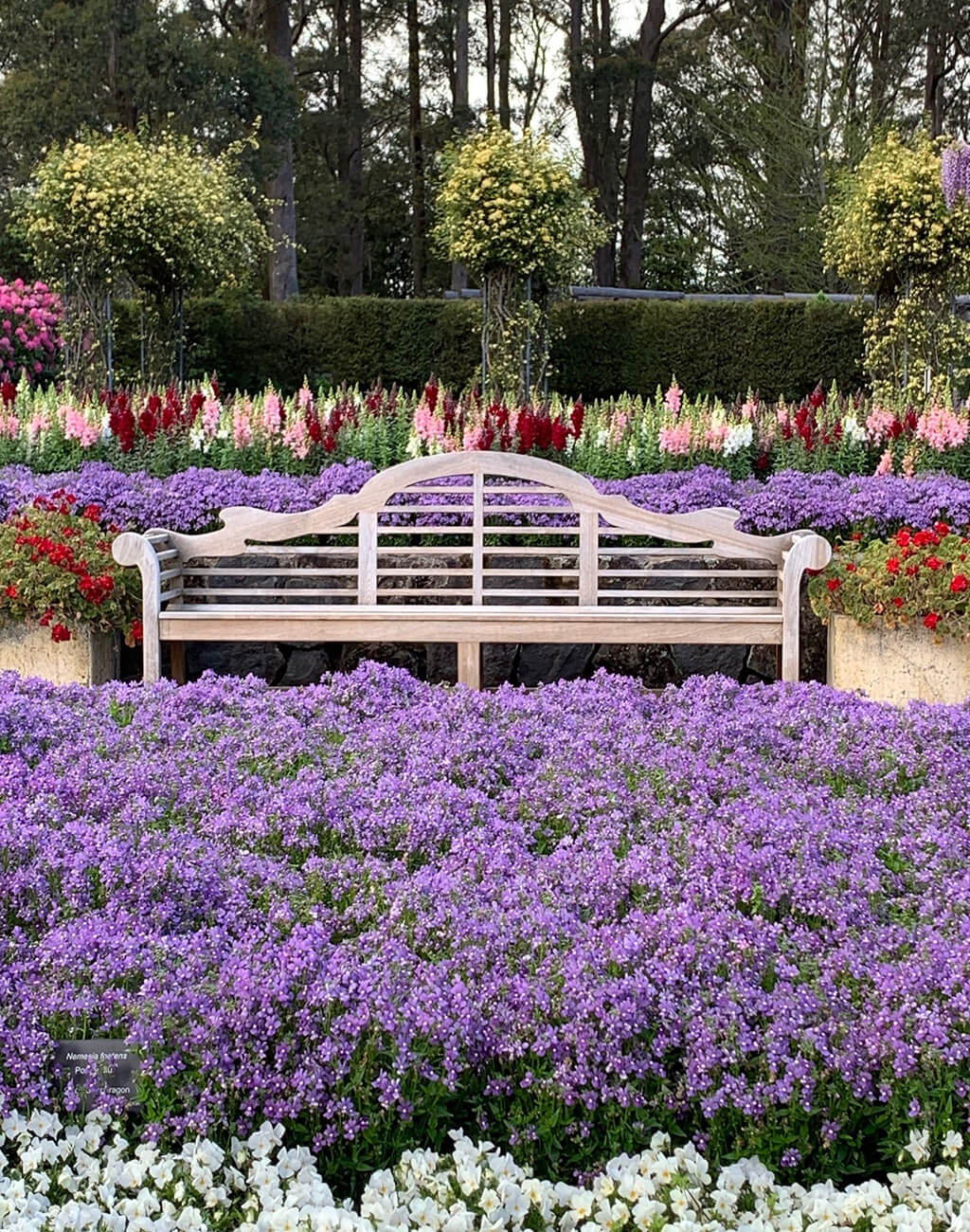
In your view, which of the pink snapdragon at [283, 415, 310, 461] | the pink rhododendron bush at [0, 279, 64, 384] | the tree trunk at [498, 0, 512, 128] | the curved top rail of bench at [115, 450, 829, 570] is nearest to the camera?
the curved top rail of bench at [115, 450, 829, 570]

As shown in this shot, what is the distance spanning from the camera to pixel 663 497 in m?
5.47

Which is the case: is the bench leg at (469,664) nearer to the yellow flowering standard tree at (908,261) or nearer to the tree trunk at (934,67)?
the yellow flowering standard tree at (908,261)

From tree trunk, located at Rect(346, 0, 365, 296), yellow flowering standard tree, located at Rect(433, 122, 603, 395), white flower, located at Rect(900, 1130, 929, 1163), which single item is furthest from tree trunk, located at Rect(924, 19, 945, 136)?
white flower, located at Rect(900, 1130, 929, 1163)

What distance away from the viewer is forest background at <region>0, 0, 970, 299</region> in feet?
52.4

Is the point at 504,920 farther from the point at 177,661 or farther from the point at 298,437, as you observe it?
the point at 298,437

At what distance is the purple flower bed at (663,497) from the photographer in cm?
532

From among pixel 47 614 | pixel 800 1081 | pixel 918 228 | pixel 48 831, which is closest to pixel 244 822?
pixel 48 831

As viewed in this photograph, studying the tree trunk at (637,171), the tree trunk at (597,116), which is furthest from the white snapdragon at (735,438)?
the tree trunk at (597,116)

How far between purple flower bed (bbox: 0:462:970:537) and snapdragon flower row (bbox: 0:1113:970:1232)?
374 cm

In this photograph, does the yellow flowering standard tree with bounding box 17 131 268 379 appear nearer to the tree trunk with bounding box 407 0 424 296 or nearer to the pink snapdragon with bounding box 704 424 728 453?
the pink snapdragon with bounding box 704 424 728 453

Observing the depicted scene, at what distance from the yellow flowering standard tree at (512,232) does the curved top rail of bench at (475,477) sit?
5.74m

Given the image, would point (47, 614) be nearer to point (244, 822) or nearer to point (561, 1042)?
point (244, 822)

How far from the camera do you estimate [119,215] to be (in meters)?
9.97

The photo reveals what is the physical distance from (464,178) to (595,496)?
6.14 meters
